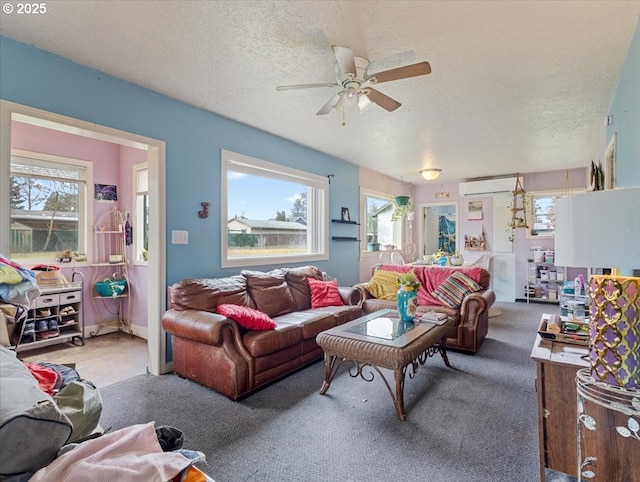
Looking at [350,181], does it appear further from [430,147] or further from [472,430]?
[472,430]

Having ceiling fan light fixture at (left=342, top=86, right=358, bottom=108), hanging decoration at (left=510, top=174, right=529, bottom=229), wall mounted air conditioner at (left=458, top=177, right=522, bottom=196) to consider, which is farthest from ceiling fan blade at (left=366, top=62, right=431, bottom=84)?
wall mounted air conditioner at (left=458, top=177, right=522, bottom=196)

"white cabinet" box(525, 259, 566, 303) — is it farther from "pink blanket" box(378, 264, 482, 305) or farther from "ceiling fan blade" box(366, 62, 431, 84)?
"ceiling fan blade" box(366, 62, 431, 84)

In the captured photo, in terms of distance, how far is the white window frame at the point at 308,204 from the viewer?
371 centimetres

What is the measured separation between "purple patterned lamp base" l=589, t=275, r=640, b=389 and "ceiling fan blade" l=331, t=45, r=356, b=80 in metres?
1.79

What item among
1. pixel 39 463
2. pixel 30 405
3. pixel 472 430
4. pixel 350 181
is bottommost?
pixel 472 430

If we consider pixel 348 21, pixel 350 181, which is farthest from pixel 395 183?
pixel 348 21

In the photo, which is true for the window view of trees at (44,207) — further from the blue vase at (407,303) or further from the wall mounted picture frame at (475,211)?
the wall mounted picture frame at (475,211)

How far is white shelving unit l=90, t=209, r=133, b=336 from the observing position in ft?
14.4

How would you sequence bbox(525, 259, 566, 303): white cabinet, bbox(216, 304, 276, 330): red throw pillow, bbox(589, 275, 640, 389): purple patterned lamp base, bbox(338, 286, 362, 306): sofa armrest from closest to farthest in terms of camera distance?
bbox(589, 275, 640, 389): purple patterned lamp base, bbox(216, 304, 276, 330): red throw pillow, bbox(338, 286, 362, 306): sofa armrest, bbox(525, 259, 566, 303): white cabinet

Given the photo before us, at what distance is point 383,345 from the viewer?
2.39m

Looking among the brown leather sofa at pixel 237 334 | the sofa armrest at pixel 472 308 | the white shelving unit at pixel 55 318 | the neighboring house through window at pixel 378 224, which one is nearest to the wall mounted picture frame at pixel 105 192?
the white shelving unit at pixel 55 318

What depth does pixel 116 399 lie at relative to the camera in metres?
2.63

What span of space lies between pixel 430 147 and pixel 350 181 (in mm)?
1525

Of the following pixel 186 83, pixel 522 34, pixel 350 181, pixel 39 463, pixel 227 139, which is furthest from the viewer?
pixel 350 181
